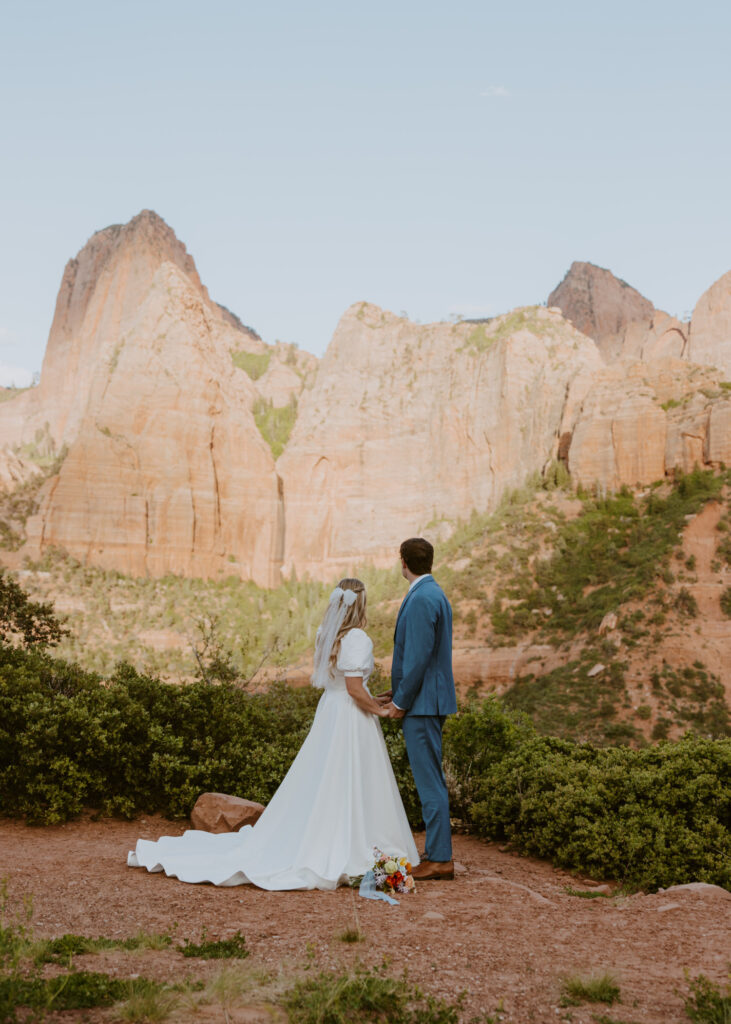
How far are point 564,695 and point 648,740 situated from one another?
3.32 metres

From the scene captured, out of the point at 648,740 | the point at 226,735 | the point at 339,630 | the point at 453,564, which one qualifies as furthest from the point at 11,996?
the point at 453,564

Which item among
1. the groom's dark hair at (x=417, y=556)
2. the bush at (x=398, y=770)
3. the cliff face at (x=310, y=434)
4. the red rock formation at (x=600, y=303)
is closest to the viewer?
the groom's dark hair at (x=417, y=556)

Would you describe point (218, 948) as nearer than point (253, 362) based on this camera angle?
Yes

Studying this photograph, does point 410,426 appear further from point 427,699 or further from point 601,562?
point 427,699

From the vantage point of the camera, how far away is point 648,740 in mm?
22609

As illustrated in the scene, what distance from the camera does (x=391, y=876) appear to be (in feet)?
18.0

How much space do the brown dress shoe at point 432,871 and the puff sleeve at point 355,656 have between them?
144 centimetres

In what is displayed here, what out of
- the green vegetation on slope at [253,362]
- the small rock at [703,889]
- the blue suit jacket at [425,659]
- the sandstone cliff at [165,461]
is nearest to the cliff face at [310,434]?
the sandstone cliff at [165,461]

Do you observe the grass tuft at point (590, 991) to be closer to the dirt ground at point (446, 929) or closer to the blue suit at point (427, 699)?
the dirt ground at point (446, 929)

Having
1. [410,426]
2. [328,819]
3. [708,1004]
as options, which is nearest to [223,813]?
[328,819]

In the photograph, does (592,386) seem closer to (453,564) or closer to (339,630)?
(453,564)

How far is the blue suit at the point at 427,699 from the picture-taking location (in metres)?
6.00

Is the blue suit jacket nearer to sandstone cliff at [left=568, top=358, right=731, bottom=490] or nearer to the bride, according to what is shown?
the bride

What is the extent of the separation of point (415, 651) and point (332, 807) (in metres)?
1.23
